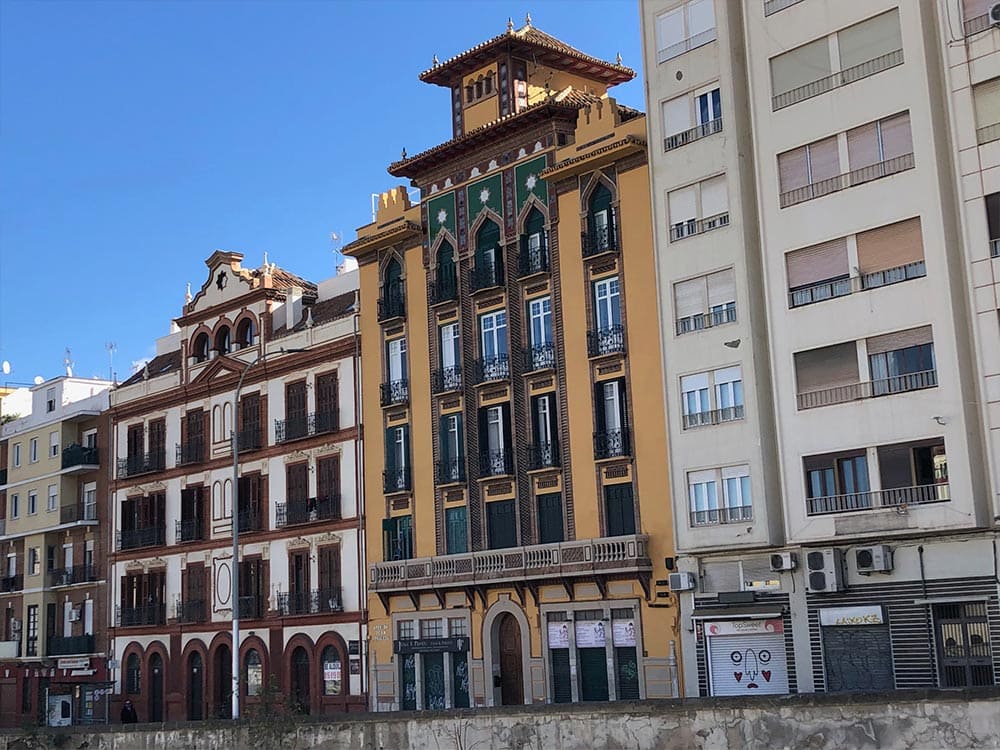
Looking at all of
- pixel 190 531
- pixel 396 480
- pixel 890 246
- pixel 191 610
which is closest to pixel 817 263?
pixel 890 246

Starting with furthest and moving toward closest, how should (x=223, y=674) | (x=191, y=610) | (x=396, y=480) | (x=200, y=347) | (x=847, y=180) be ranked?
(x=200, y=347) → (x=191, y=610) → (x=223, y=674) → (x=396, y=480) → (x=847, y=180)

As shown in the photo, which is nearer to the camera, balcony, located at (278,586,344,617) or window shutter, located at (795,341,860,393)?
window shutter, located at (795,341,860,393)

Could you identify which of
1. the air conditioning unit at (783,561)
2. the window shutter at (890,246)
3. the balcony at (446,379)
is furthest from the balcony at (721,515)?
the balcony at (446,379)

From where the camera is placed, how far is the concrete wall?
25750 mm

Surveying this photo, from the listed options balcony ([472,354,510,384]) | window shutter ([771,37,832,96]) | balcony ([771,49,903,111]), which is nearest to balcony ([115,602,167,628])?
balcony ([472,354,510,384])

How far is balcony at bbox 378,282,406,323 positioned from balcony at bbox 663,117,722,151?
43.8 feet

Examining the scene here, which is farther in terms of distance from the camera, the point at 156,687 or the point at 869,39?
the point at 156,687

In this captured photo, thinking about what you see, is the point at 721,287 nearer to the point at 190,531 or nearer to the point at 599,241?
the point at 599,241

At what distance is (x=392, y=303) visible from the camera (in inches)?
2040

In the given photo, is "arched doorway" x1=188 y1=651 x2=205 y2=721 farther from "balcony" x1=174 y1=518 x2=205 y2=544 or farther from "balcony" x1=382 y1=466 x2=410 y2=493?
"balcony" x1=382 y1=466 x2=410 y2=493

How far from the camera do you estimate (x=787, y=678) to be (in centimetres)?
3825

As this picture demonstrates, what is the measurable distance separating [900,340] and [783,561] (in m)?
6.70

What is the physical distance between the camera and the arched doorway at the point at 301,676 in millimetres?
53750

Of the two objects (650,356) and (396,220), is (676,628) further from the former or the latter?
(396,220)
